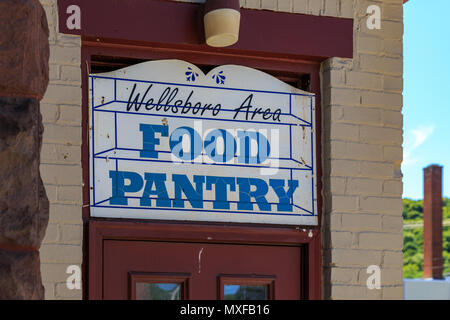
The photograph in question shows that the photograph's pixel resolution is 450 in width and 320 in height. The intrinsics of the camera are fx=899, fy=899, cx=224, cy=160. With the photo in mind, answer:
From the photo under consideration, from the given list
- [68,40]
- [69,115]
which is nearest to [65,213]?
[69,115]

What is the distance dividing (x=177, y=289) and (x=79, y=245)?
650 mm

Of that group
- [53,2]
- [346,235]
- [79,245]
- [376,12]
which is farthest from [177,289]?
[376,12]

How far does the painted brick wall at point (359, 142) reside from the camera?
5.28 metres

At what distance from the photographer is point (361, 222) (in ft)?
17.6

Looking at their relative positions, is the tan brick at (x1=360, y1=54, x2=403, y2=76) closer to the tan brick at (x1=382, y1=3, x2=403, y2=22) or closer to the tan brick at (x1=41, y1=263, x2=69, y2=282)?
the tan brick at (x1=382, y1=3, x2=403, y2=22)

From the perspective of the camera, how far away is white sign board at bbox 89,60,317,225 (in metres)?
5.04

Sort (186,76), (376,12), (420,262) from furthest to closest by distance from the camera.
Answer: (420,262) < (376,12) < (186,76)

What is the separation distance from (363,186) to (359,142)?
0.88 feet

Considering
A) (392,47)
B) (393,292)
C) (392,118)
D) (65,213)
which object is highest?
(392,47)

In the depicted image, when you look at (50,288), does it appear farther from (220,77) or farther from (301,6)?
(301,6)

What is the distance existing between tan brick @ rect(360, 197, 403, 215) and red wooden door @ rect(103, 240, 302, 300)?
0.48m

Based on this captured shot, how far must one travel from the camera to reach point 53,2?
4980 millimetres

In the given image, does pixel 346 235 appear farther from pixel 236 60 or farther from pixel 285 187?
pixel 236 60

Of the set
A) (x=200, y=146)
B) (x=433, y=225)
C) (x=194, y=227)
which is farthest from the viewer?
(x=433, y=225)
